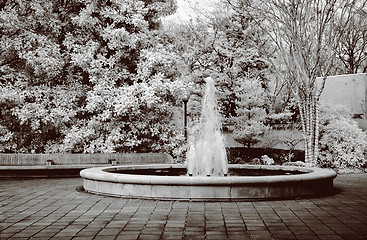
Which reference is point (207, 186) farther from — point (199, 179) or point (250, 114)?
point (250, 114)

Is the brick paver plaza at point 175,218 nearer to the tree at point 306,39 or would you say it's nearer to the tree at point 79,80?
the tree at point 79,80

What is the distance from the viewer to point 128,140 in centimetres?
1642

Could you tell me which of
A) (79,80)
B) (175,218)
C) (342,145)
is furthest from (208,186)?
(342,145)

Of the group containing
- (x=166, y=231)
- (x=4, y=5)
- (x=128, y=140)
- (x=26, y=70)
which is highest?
(x=4, y=5)

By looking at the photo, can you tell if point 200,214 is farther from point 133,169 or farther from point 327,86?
point 327,86

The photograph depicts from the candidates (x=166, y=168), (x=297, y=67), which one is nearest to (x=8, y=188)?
(x=166, y=168)

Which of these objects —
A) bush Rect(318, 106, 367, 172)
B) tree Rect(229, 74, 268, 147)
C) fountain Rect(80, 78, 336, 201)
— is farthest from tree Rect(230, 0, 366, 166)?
fountain Rect(80, 78, 336, 201)

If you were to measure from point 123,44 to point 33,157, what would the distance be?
5.63 meters

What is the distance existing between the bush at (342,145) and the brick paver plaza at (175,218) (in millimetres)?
8986

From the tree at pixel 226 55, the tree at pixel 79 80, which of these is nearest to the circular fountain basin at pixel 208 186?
the tree at pixel 79 80

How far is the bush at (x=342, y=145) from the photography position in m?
17.4

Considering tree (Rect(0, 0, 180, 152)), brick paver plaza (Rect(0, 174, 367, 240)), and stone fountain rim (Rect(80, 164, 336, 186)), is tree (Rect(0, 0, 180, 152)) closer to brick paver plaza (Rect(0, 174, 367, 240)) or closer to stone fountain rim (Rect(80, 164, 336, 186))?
stone fountain rim (Rect(80, 164, 336, 186))

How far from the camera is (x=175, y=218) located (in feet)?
21.1

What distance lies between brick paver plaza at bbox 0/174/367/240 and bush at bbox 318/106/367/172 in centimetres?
899
